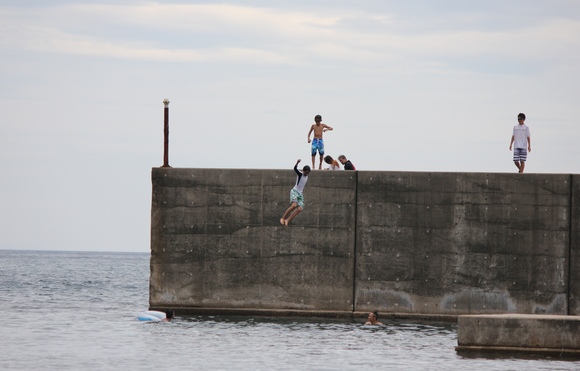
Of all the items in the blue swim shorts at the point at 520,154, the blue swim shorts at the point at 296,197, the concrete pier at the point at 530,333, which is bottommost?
the concrete pier at the point at 530,333

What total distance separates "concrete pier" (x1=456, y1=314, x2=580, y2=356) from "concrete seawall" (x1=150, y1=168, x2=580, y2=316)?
4146 mm

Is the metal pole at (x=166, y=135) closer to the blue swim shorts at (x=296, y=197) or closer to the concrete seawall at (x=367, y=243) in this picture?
the concrete seawall at (x=367, y=243)

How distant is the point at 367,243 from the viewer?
26266 millimetres

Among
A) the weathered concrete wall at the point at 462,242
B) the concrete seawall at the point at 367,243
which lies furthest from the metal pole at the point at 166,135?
the weathered concrete wall at the point at 462,242

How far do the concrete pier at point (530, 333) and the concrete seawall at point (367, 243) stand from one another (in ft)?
13.6

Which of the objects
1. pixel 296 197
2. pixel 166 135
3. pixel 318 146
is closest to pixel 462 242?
pixel 296 197

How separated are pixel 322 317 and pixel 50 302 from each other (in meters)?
19.2

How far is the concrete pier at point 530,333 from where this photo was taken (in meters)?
21.3

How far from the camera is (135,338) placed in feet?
88.1

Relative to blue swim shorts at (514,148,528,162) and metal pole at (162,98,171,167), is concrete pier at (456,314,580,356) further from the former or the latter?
metal pole at (162,98,171,167)

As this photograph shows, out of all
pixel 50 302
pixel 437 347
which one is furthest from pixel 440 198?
pixel 50 302

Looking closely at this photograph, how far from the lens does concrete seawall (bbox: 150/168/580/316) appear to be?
84.4ft

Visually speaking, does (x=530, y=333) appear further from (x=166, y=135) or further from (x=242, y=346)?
(x=166, y=135)

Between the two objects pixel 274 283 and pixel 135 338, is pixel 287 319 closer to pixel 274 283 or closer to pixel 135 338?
pixel 274 283
